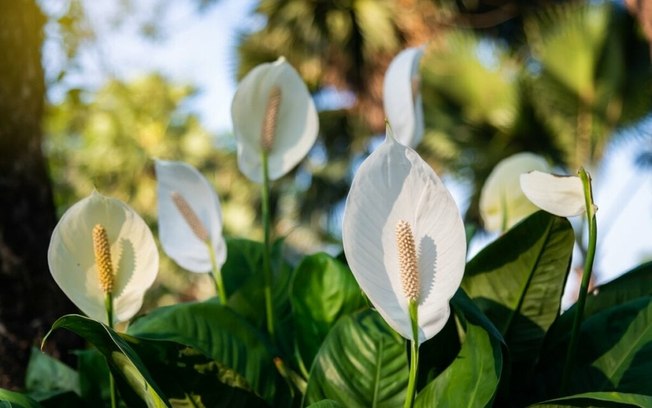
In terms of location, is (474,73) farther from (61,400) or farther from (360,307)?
(61,400)

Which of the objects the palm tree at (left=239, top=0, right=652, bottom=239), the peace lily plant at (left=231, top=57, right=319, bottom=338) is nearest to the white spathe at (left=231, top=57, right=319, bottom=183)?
the peace lily plant at (left=231, top=57, right=319, bottom=338)

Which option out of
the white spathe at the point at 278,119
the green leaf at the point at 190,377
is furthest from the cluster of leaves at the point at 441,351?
the white spathe at the point at 278,119

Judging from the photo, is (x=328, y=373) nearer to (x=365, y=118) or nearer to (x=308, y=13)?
(x=308, y=13)

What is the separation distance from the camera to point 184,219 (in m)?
0.67

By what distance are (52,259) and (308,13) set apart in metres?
7.16

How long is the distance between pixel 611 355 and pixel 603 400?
0.12 metres

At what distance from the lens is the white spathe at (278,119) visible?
66 centimetres

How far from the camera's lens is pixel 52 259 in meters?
0.50

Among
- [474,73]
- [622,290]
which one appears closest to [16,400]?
[622,290]

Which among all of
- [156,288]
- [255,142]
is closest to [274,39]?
[156,288]

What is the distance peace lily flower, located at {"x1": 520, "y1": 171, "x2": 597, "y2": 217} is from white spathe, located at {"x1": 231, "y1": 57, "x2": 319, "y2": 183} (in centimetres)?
24

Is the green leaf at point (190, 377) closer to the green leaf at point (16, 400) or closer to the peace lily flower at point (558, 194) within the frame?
the green leaf at point (16, 400)

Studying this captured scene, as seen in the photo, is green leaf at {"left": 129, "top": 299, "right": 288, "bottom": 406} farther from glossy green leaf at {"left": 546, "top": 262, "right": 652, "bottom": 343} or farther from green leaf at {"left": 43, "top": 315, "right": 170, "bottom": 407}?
glossy green leaf at {"left": 546, "top": 262, "right": 652, "bottom": 343}

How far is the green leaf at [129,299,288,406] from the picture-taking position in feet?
1.81
